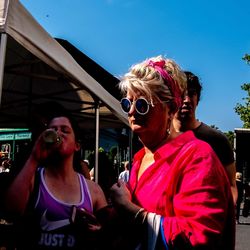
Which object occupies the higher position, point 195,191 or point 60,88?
point 60,88

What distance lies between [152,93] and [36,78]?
171 inches

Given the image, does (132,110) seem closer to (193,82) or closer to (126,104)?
(126,104)

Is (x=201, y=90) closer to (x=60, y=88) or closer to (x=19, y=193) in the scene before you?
(x=19, y=193)

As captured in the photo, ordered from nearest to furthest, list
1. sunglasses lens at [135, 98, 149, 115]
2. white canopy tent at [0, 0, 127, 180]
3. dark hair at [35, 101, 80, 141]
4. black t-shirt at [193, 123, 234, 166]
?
sunglasses lens at [135, 98, 149, 115] < dark hair at [35, 101, 80, 141] < white canopy tent at [0, 0, 127, 180] < black t-shirt at [193, 123, 234, 166]

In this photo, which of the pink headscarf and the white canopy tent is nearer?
the pink headscarf

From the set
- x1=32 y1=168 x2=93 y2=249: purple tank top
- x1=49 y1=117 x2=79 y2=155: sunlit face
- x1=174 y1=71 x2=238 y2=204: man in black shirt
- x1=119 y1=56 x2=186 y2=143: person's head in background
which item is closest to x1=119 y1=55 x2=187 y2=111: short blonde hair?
x1=119 y1=56 x2=186 y2=143: person's head in background

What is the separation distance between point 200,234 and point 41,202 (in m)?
0.80

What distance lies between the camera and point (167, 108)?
1689 mm

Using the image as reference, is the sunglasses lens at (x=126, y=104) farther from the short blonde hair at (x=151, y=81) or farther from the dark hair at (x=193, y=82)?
the dark hair at (x=193, y=82)

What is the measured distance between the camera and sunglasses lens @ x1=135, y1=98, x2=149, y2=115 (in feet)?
5.36

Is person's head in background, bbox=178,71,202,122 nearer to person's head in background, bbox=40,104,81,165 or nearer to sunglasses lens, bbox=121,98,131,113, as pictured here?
person's head in background, bbox=40,104,81,165

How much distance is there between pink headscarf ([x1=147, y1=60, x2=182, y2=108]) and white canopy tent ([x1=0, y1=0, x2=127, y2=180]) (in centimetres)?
117

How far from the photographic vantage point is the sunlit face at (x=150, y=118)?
1.66 meters

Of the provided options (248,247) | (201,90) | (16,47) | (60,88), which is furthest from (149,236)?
(248,247)
